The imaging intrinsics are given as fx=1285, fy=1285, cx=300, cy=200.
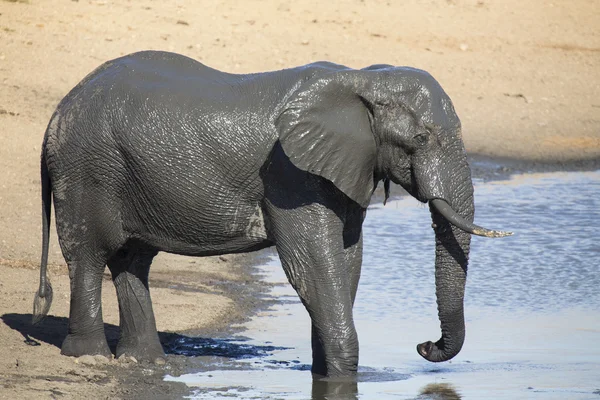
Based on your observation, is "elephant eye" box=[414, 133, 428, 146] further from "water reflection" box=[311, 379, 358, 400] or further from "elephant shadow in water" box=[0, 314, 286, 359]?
"elephant shadow in water" box=[0, 314, 286, 359]

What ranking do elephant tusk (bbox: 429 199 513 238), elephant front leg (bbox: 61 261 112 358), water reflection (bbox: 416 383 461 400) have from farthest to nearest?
elephant front leg (bbox: 61 261 112 358) → water reflection (bbox: 416 383 461 400) → elephant tusk (bbox: 429 199 513 238)

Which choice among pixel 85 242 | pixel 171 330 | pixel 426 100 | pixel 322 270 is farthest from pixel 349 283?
pixel 171 330

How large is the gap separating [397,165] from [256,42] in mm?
11092

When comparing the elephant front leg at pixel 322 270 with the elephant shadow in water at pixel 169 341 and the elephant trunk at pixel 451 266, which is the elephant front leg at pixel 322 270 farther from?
the elephant shadow in water at pixel 169 341

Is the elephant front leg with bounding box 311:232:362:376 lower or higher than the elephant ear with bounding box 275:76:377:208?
lower

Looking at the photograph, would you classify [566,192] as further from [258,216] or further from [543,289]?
[258,216]

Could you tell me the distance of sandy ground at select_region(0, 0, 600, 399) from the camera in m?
14.8

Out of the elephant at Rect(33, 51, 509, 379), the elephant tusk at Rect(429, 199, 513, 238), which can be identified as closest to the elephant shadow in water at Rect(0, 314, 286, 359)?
the elephant at Rect(33, 51, 509, 379)

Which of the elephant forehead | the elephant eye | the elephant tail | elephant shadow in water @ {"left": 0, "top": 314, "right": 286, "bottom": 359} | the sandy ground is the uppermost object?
the sandy ground

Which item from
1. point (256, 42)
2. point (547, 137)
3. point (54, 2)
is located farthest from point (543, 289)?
point (54, 2)

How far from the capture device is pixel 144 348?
7516 mm

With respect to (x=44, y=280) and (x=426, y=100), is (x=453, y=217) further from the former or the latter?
(x=44, y=280)

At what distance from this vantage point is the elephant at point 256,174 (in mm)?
6676

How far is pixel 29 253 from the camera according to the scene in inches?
387
